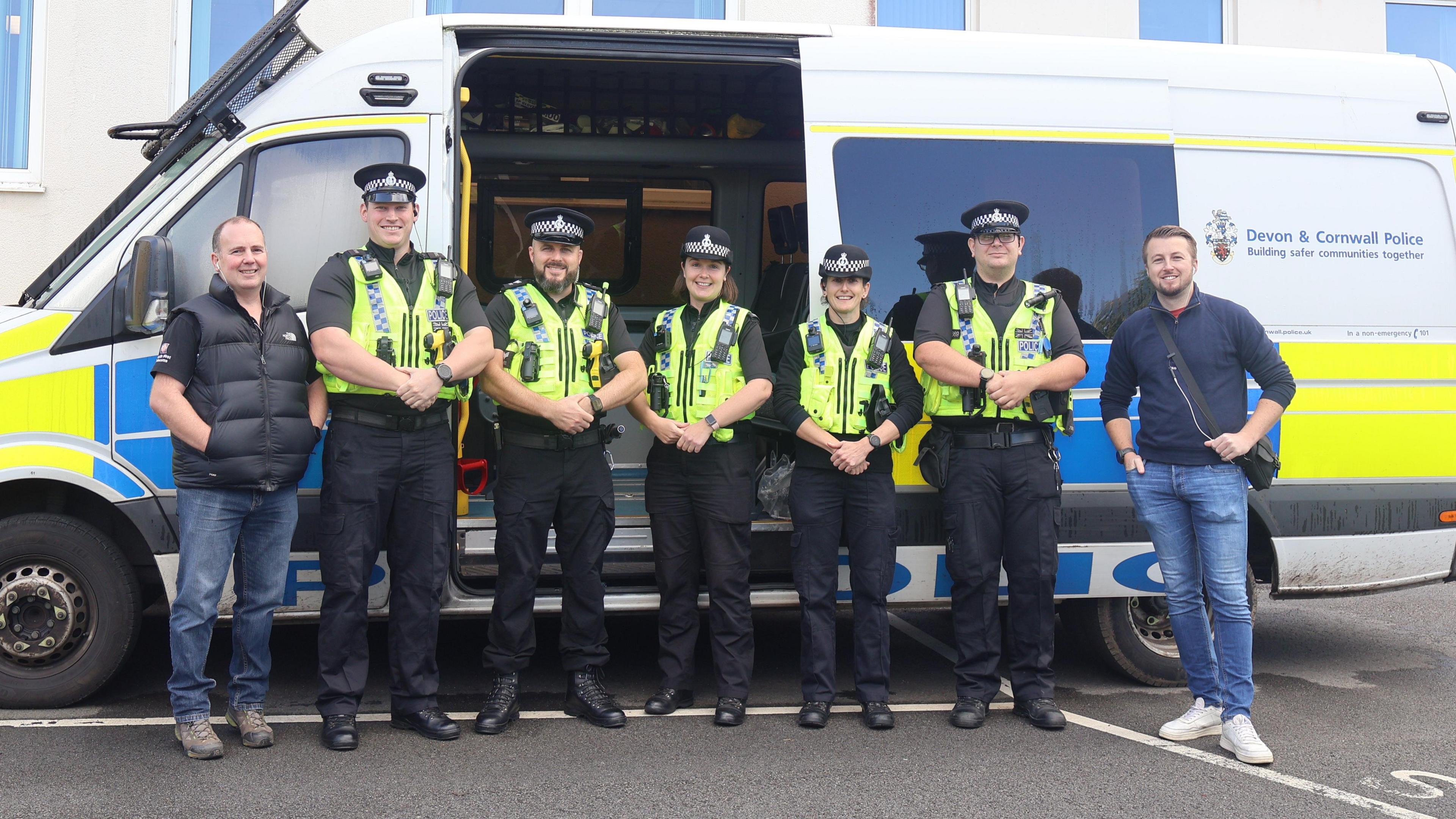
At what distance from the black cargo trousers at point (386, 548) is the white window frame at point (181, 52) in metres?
5.71

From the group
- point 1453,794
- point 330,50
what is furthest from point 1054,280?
point 330,50

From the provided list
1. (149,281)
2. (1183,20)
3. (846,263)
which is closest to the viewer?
(149,281)

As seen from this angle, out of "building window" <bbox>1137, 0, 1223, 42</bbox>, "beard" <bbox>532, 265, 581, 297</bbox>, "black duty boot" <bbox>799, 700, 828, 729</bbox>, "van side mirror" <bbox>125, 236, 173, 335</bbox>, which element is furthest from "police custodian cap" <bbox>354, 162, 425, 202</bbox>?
"building window" <bbox>1137, 0, 1223, 42</bbox>

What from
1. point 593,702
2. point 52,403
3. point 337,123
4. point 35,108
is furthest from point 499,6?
point 593,702

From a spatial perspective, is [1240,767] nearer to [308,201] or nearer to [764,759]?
[764,759]

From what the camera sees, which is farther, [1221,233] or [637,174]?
[637,174]

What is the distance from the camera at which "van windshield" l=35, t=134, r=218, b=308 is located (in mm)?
4172

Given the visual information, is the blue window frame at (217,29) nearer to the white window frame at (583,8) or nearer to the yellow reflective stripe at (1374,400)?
the white window frame at (583,8)

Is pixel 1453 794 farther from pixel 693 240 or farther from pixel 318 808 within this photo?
pixel 318 808

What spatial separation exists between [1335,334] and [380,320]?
153 inches

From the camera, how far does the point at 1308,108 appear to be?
185 inches

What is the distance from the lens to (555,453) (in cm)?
418

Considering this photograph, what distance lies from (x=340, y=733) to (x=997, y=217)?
123 inches

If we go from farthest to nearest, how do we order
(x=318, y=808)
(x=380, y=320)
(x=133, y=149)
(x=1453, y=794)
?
1. (x=133, y=149)
2. (x=380, y=320)
3. (x=1453, y=794)
4. (x=318, y=808)
